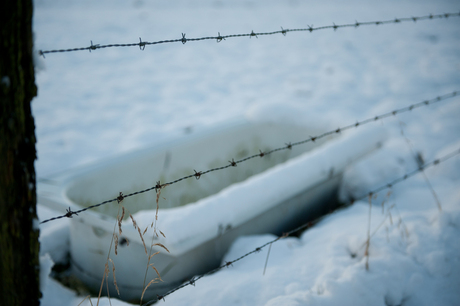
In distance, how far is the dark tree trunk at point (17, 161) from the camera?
0.61 metres

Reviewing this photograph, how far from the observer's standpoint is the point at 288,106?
9.20ft

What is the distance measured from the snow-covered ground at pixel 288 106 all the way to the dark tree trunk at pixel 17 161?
0.06 m

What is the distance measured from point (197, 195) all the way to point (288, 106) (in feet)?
3.58

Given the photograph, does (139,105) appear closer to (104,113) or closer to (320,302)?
(104,113)

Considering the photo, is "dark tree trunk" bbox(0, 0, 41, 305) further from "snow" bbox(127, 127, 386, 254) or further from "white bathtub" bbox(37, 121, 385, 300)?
"snow" bbox(127, 127, 386, 254)

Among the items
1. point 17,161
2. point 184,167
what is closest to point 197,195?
point 184,167

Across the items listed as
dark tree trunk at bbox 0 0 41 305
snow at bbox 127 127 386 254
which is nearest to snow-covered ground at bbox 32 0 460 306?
dark tree trunk at bbox 0 0 41 305

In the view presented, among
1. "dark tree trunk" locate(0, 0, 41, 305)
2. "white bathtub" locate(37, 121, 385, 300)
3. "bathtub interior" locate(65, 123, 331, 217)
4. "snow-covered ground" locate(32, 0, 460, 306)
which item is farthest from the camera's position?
"bathtub interior" locate(65, 123, 331, 217)

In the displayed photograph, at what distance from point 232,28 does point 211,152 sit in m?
6.07

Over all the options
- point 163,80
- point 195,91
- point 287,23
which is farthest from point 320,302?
point 287,23

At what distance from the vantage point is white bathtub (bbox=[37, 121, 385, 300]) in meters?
1.41

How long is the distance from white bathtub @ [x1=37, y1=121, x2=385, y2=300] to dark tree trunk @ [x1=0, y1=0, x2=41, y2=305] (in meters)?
0.41

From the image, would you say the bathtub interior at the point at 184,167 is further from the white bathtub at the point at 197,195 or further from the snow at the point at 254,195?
the snow at the point at 254,195

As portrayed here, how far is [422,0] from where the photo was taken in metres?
11.3
